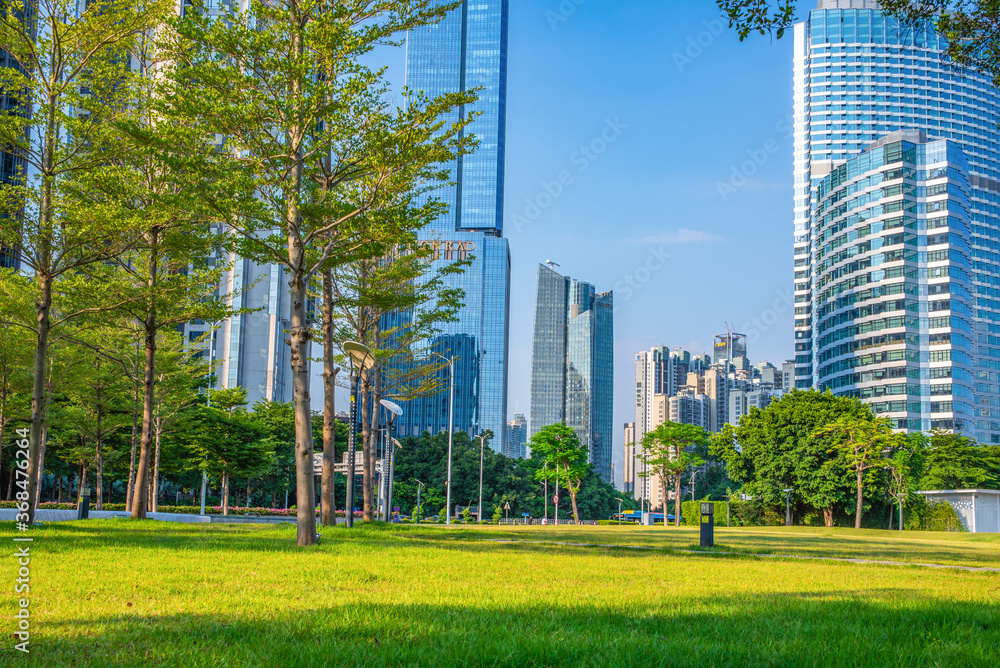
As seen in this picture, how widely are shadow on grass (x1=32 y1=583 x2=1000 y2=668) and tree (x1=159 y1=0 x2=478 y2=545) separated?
352 inches

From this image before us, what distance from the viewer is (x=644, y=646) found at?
4.50 meters

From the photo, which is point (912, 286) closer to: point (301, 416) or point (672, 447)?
point (672, 447)

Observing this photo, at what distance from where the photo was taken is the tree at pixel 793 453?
185 feet

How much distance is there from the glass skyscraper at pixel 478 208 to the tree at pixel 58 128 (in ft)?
513

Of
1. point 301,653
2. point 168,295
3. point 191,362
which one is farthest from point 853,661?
point 191,362

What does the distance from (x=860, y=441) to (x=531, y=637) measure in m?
54.7

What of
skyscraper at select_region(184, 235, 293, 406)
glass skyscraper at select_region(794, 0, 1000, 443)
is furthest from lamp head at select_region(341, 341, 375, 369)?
glass skyscraper at select_region(794, 0, 1000, 443)

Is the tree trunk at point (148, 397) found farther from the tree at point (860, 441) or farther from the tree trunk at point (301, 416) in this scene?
the tree at point (860, 441)

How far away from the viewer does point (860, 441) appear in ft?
174

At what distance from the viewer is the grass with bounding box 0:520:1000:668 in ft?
14.0

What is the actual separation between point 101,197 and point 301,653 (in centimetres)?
2011

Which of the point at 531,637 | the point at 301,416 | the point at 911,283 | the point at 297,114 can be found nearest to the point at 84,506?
the point at 301,416

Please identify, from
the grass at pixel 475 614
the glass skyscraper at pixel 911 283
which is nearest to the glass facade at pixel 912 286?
the glass skyscraper at pixel 911 283

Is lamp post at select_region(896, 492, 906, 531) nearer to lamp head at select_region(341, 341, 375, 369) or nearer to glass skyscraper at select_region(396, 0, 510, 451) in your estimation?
lamp head at select_region(341, 341, 375, 369)
